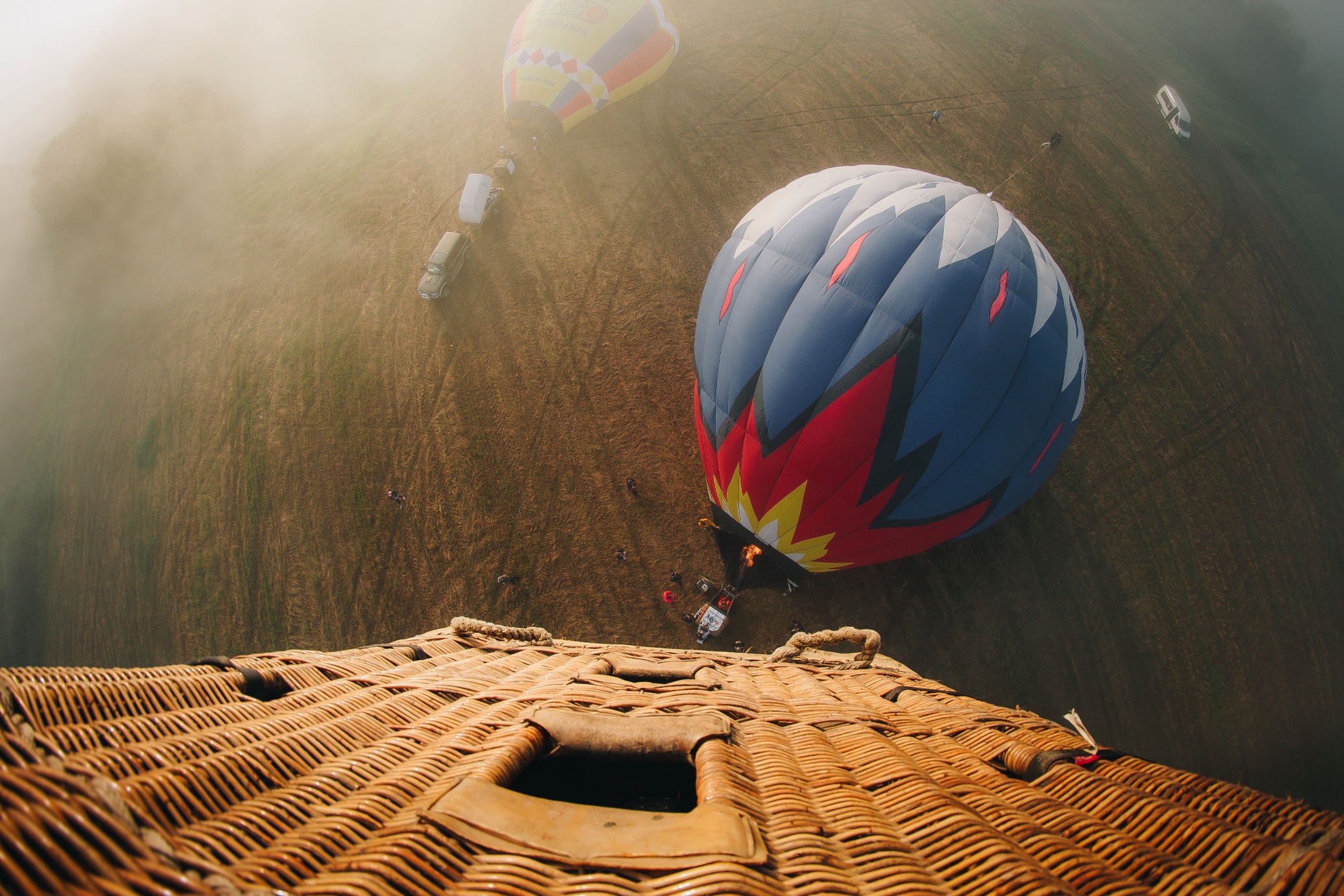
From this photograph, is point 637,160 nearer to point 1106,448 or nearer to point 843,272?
point 843,272

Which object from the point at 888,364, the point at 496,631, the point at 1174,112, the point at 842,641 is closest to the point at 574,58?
the point at 888,364

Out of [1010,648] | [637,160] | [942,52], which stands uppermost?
[942,52]

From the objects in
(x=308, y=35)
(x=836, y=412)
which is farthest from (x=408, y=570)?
(x=308, y=35)

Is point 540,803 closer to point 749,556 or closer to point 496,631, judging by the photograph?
point 496,631

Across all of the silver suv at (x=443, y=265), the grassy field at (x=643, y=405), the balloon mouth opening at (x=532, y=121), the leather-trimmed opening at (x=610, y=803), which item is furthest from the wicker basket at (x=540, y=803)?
the balloon mouth opening at (x=532, y=121)

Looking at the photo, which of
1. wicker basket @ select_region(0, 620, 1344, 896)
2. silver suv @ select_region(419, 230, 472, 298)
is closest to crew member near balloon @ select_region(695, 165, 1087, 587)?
wicker basket @ select_region(0, 620, 1344, 896)

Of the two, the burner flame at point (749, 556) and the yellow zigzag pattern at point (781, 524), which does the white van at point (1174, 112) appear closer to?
the yellow zigzag pattern at point (781, 524)

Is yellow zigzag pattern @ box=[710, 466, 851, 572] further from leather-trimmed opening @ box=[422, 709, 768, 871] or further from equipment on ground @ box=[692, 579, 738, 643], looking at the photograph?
leather-trimmed opening @ box=[422, 709, 768, 871]
